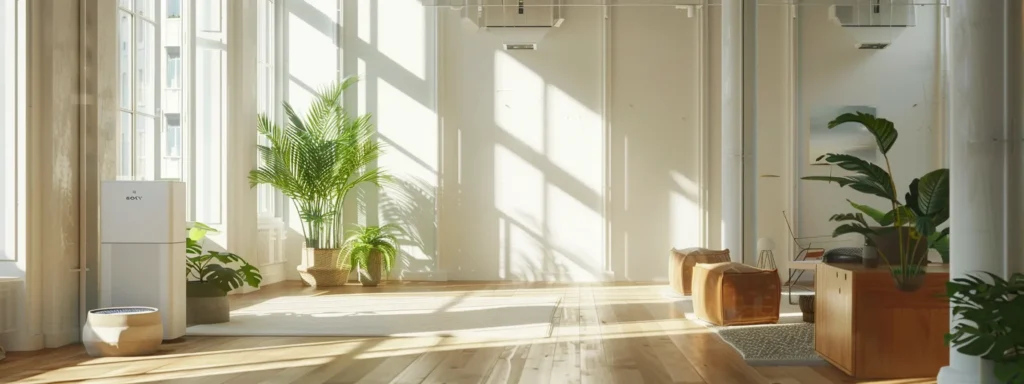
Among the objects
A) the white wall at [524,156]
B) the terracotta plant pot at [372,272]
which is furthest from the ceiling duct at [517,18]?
the terracotta plant pot at [372,272]

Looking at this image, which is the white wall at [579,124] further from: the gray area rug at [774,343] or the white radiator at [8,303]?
the white radiator at [8,303]

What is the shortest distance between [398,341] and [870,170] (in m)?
3.19

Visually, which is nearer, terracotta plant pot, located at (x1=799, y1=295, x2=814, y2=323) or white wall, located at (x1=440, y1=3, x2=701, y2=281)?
terracotta plant pot, located at (x1=799, y1=295, x2=814, y2=323)

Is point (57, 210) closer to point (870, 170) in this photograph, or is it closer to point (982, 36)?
point (870, 170)

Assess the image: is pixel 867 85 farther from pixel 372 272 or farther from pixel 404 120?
pixel 372 272

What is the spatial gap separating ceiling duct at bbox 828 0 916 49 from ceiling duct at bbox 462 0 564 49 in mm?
3259

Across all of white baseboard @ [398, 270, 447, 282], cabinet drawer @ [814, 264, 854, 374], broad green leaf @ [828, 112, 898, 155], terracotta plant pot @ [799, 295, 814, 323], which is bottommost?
white baseboard @ [398, 270, 447, 282]

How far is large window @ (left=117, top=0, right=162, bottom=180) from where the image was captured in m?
8.16

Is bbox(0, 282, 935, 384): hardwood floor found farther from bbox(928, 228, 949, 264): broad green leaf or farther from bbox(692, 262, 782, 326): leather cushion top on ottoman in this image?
bbox(928, 228, 949, 264): broad green leaf

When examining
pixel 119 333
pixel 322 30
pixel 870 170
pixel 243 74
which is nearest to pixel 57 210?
pixel 119 333

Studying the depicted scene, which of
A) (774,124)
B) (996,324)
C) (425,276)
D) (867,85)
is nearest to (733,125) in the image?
(774,124)

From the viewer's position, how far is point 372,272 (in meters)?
11.3

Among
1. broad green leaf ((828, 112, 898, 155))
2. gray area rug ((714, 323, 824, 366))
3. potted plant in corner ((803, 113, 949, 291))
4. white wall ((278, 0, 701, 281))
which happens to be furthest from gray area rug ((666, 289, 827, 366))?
white wall ((278, 0, 701, 281))

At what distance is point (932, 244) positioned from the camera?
222 inches
